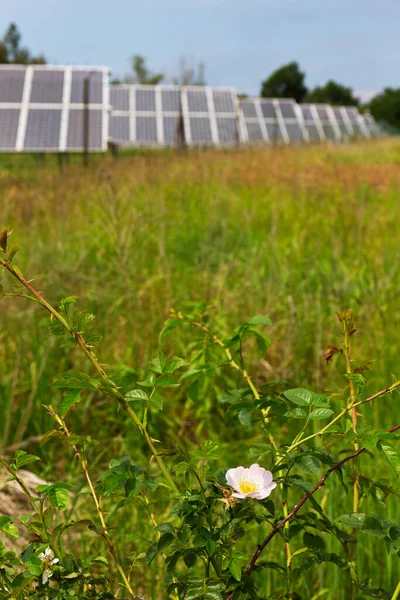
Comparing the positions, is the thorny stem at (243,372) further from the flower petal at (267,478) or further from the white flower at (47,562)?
the white flower at (47,562)

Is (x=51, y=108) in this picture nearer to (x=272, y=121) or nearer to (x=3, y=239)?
(x=272, y=121)

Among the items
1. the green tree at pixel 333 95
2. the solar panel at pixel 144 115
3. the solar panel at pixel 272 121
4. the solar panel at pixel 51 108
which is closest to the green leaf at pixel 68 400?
the solar panel at pixel 51 108

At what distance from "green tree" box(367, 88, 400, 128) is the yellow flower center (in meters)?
54.9

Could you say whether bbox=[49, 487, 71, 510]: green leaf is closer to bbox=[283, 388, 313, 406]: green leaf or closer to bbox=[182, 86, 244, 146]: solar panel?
bbox=[283, 388, 313, 406]: green leaf

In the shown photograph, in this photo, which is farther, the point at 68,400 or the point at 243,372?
the point at 243,372

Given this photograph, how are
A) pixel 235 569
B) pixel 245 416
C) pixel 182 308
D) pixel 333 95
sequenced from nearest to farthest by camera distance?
1. pixel 235 569
2. pixel 245 416
3. pixel 182 308
4. pixel 333 95

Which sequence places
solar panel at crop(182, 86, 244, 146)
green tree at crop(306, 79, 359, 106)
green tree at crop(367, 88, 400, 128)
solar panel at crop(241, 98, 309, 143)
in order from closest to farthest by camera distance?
1. solar panel at crop(182, 86, 244, 146)
2. solar panel at crop(241, 98, 309, 143)
3. green tree at crop(367, 88, 400, 128)
4. green tree at crop(306, 79, 359, 106)

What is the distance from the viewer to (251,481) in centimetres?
77

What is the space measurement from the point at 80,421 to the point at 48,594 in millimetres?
1495

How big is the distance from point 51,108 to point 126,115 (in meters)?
5.09

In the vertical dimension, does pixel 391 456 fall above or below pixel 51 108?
below

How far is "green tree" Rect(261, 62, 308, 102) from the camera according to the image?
193 feet

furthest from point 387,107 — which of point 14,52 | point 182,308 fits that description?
point 182,308

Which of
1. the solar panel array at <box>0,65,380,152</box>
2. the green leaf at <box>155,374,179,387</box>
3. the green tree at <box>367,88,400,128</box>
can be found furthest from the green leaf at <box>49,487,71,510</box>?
the green tree at <box>367,88,400,128</box>
